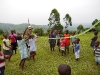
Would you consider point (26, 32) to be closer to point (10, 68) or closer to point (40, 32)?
point (10, 68)

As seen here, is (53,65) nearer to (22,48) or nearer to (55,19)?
(22,48)

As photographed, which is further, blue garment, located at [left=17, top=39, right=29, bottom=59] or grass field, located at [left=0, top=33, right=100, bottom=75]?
grass field, located at [left=0, top=33, right=100, bottom=75]

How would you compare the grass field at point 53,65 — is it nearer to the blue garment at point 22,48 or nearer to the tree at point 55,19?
the blue garment at point 22,48

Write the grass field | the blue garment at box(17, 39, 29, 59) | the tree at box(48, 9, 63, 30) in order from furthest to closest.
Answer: the tree at box(48, 9, 63, 30) < the grass field < the blue garment at box(17, 39, 29, 59)

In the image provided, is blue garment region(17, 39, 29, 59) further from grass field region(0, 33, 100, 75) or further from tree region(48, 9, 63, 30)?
tree region(48, 9, 63, 30)

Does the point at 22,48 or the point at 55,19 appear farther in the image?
the point at 55,19

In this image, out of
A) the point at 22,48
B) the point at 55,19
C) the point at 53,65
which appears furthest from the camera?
the point at 55,19

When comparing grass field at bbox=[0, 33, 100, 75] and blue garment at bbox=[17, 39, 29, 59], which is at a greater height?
blue garment at bbox=[17, 39, 29, 59]

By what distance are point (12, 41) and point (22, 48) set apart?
3.41 metres

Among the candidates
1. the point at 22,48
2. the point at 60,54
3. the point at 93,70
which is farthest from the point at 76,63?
the point at 22,48

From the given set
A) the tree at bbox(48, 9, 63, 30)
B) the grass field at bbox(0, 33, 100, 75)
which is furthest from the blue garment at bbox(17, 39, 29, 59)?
the tree at bbox(48, 9, 63, 30)

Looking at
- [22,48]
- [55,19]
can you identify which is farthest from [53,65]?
[55,19]

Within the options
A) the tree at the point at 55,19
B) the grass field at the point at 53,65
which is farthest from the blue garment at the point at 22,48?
the tree at the point at 55,19

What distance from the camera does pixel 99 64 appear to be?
28.5ft
